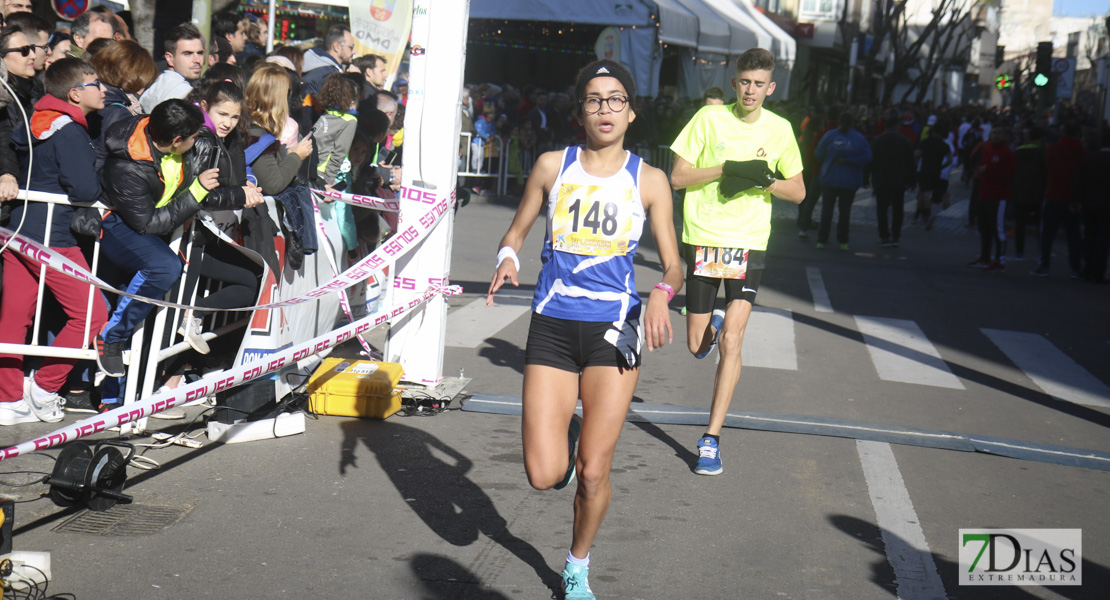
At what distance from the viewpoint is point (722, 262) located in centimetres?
584

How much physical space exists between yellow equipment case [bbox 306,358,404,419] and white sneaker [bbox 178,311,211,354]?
647 mm

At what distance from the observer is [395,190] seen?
31.3ft

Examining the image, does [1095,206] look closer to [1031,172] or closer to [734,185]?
[1031,172]

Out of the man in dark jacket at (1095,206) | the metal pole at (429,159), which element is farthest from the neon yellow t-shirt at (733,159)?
→ the man in dark jacket at (1095,206)

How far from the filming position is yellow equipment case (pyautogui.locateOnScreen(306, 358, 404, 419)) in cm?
623

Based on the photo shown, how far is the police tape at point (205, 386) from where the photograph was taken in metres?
4.07

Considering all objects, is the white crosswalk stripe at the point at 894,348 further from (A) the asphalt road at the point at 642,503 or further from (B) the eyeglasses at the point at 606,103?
(B) the eyeglasses at the point at 606,103

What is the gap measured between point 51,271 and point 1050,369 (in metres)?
7.58

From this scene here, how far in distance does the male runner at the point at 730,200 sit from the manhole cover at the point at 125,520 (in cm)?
264

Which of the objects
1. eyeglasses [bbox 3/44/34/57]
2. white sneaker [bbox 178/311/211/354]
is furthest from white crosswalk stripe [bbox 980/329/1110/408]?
eyeglasses [bbox 3/44/34/57]

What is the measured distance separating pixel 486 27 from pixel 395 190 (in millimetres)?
18155

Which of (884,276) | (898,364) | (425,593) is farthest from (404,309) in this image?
(884,276)

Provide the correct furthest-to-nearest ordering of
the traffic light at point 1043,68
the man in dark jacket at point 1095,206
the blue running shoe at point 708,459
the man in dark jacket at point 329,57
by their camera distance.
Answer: the traffic light at point 1043,68
the man in dark jacket at point 1095,206
the man in dark jacket at point 329,57
the blue running shoe at point 708,459

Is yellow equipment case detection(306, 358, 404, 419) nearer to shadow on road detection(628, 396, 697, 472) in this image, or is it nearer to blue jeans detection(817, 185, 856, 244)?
shadow on road detection(628, 396, 697, 472)
